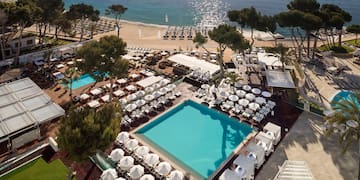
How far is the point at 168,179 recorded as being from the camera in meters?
17.3

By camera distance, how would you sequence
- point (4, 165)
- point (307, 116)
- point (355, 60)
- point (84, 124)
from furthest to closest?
point (355, 60) < point (307, 116) < point (4, 165) < point (84, 124)

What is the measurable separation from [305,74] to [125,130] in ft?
74.9

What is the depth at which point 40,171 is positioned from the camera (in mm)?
18312

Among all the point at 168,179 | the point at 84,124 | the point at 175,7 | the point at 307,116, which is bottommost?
the point at 168,179

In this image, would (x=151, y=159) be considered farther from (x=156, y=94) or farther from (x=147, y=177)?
(x=156, y=94)

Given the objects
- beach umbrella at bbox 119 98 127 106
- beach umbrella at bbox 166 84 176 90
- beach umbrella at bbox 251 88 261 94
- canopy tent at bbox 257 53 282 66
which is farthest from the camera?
canopy tent at bbox 257 53 282 66

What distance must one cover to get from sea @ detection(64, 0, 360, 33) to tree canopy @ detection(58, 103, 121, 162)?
6307 centimetres

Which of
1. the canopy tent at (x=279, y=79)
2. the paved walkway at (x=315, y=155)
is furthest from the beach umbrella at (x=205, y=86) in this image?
the paved walkway at (x=315, y=155)

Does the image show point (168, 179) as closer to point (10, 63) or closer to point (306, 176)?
point (306, 176)

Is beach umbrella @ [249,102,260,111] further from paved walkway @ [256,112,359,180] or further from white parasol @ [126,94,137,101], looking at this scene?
white parasol @ [126,94,137,101]

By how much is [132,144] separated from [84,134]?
617 centimetres

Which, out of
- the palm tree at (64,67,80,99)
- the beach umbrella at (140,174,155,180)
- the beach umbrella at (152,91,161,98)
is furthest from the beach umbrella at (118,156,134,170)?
the palm tree at (64,67,80,99)

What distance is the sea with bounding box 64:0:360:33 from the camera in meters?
79.0

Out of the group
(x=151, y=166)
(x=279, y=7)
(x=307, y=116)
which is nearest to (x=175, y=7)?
(x=279, y=7)
